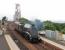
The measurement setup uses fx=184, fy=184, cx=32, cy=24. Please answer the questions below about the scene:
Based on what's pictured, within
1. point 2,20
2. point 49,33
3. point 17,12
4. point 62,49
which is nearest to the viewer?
point 62,49

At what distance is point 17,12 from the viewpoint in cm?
5603

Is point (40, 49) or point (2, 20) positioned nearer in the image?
point (40, 49)

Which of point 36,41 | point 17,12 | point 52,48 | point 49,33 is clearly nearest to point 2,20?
point 17,12

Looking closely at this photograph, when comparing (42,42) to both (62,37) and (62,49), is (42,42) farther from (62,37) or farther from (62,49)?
(62,49)

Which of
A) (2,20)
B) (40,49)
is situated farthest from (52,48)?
(2,20)

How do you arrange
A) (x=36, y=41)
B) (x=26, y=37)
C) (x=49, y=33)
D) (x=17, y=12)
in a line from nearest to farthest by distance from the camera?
(x=36, y=41), (x=26, y=37), (x=49, y=33), (x=17, y=12)

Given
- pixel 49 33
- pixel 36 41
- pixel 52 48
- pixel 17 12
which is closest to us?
pixel 52 48

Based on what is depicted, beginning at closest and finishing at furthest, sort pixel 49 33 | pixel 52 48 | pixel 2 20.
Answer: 1. pixel 52 48
2. pixel 49 33
3. pixel 2 20

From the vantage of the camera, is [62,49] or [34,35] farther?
[34,35]

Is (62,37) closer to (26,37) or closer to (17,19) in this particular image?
(26,37)

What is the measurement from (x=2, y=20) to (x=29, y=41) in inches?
981

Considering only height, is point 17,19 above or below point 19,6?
below

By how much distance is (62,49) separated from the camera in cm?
1742

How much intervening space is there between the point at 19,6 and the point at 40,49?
39.0m
